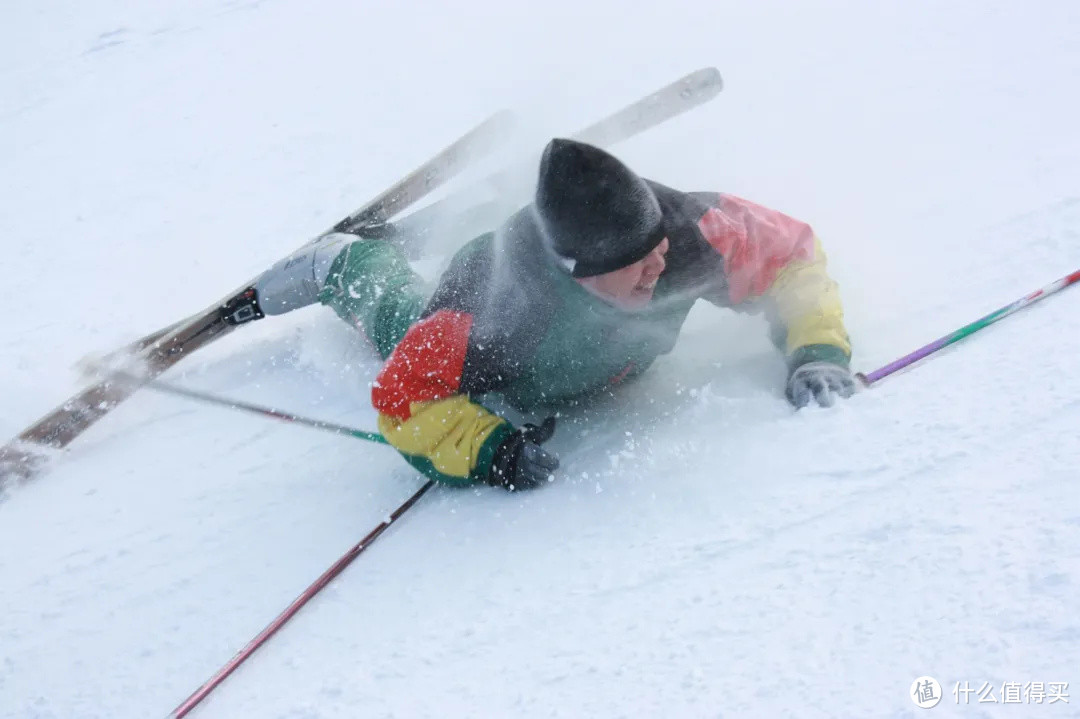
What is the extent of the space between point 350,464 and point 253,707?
96cm

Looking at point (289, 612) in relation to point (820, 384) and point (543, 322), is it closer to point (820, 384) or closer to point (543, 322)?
point (543, 322)

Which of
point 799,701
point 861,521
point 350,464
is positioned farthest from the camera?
point 350,464

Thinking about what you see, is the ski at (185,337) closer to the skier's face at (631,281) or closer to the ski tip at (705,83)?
the ski tip at (705,83)

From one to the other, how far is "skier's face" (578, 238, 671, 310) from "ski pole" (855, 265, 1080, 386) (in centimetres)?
55

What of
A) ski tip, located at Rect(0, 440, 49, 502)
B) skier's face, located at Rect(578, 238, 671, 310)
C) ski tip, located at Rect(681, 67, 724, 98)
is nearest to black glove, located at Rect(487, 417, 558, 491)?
skier's face, located at Rect(578, 238, 671, 310)

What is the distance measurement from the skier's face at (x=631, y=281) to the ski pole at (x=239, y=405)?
0.85 m

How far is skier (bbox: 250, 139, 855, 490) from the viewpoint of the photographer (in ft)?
6.49

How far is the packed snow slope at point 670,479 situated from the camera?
4.84ft

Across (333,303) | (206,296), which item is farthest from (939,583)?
(206,296)

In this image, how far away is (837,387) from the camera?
80.9 inches

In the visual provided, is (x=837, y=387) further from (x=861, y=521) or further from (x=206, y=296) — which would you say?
(x=206, y=296)

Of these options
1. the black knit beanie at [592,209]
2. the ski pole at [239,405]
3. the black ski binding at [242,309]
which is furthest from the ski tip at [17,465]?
the black knit beanie at [592,209]

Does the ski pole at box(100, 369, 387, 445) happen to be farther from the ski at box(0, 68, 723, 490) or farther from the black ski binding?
the black ski binding

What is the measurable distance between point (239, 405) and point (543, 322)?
145 centimetres
